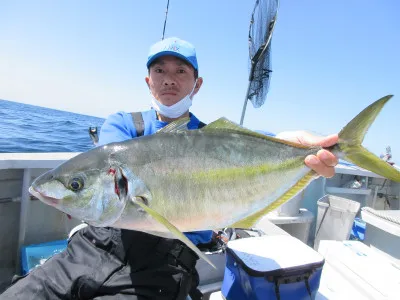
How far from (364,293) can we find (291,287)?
1032 millimetres

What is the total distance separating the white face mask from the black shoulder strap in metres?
0.20

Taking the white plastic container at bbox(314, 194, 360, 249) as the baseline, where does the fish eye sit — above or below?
above

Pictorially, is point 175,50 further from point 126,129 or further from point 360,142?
point 360,142

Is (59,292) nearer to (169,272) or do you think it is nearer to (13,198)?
(169,272)

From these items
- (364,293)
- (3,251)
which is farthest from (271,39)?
(3,251)

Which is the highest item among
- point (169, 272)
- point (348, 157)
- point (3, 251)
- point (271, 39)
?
point (271, 39)

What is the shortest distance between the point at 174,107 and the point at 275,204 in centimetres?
154

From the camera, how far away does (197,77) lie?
331 cm

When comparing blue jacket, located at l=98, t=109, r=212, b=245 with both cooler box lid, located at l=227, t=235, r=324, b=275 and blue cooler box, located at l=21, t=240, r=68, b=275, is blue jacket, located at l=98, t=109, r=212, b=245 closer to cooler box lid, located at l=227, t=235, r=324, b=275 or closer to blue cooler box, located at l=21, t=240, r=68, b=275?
cooler box lid, located at l=227, t=235, r=324, b=275

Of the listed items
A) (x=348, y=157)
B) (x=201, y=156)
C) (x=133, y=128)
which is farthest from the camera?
(x=133, y=128)

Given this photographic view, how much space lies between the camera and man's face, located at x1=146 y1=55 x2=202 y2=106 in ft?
9.78

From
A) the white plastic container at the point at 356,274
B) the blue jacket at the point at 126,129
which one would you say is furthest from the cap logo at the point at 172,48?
the white plastic container at the point at 356,274

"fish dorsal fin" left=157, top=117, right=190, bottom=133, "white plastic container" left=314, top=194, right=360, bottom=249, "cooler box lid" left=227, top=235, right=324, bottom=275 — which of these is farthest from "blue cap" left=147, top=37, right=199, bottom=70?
"white plastic container" left=314, top=194, right=360, bottom=249

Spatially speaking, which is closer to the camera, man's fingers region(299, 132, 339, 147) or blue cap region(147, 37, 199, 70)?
man's fingers region(299, 132, 339, 147)
